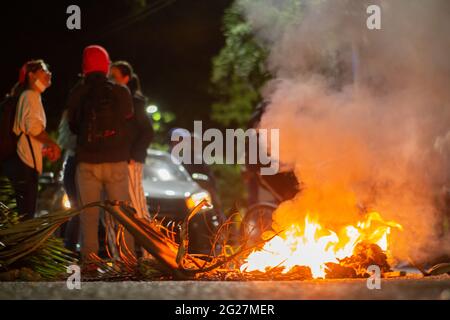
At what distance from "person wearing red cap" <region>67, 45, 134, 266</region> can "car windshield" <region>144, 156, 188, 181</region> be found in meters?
2.81

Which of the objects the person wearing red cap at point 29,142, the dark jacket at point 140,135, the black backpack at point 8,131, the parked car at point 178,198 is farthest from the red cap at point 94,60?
the parked car at point 178,198

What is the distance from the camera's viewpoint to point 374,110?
27.9ft

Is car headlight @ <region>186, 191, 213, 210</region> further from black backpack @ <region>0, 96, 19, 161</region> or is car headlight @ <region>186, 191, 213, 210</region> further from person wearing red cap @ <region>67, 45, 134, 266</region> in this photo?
black backpack @ <region>0, 96, 19, 161</region>

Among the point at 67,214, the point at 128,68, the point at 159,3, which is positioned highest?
the point at 159,3

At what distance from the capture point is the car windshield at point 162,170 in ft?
36.0

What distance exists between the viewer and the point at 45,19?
16031 millimetres

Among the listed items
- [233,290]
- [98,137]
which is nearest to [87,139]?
[98,137]

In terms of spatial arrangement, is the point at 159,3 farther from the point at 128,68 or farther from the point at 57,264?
the point at 57,264

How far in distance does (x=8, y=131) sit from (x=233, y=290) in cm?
382

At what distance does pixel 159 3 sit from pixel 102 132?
1112cm

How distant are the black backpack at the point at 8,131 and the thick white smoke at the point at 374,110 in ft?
8.36

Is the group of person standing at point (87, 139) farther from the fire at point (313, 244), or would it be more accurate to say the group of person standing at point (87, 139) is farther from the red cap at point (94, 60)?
the fire at point (313, 244)
